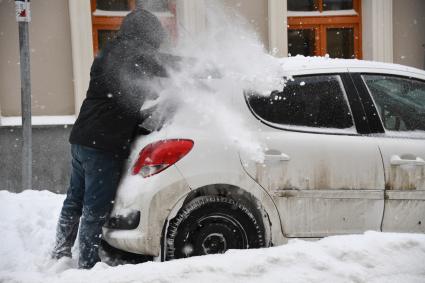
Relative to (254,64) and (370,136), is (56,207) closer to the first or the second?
(254,64)

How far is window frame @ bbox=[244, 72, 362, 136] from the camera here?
136 inches

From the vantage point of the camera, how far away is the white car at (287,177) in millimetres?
3256

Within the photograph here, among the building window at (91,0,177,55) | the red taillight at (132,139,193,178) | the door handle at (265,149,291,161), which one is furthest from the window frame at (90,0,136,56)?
the door handle at (265,149,291,161)

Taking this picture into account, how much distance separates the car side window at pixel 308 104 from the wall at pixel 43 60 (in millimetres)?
4673

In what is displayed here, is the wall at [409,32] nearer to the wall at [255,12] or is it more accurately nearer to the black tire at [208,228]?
the wall at [255,12]

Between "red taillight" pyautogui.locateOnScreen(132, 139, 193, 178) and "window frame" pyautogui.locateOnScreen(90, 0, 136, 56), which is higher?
"window frame" pyautogui.locateOnScreen(90, 0, 136, 56)

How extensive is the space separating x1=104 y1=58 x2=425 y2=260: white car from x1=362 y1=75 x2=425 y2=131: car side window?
0.01 meters

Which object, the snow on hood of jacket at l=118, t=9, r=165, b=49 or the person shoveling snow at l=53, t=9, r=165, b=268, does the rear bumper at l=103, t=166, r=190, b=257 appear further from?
the snow on hood of jacket at l=118, t=9, r=165, b=49

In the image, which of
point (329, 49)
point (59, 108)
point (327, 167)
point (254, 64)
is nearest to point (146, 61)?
point (254, 64)

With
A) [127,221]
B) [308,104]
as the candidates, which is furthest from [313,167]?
[127,221]

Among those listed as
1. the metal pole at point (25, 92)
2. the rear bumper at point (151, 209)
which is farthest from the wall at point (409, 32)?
the rear bumper at point (151, 209)

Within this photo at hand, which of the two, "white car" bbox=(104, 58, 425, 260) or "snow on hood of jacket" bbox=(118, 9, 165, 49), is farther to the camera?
"snow on hood of jacket" bbox=(118, 9, 165, 49)

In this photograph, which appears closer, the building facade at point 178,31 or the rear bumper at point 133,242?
the rear bumper at point 133,242

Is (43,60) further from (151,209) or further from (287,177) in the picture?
(287,177)
